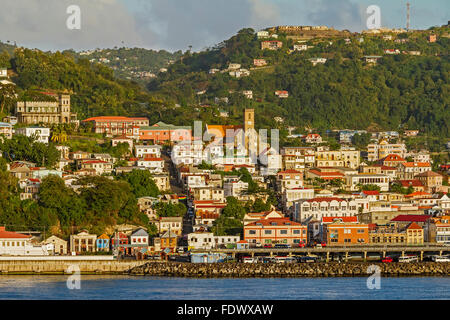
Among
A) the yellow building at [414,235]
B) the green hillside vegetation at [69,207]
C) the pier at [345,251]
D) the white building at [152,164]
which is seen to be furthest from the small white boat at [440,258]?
the white building at [152,164]

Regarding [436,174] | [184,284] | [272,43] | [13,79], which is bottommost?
[184,284]

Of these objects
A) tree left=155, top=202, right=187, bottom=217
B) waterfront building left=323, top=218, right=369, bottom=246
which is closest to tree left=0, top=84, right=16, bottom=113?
tree left=155, top=202, right=187, bottom=217

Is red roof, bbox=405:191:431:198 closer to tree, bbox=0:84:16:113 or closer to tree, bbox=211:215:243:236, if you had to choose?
tree, bbox=211:215:243:236

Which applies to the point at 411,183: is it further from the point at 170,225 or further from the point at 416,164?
the point at 170,225

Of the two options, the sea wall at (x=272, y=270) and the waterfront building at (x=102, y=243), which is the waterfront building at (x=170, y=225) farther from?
the sea wall at (x=272, y=270)

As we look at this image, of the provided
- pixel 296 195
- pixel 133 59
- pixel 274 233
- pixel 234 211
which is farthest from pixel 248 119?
pixel 133 59
